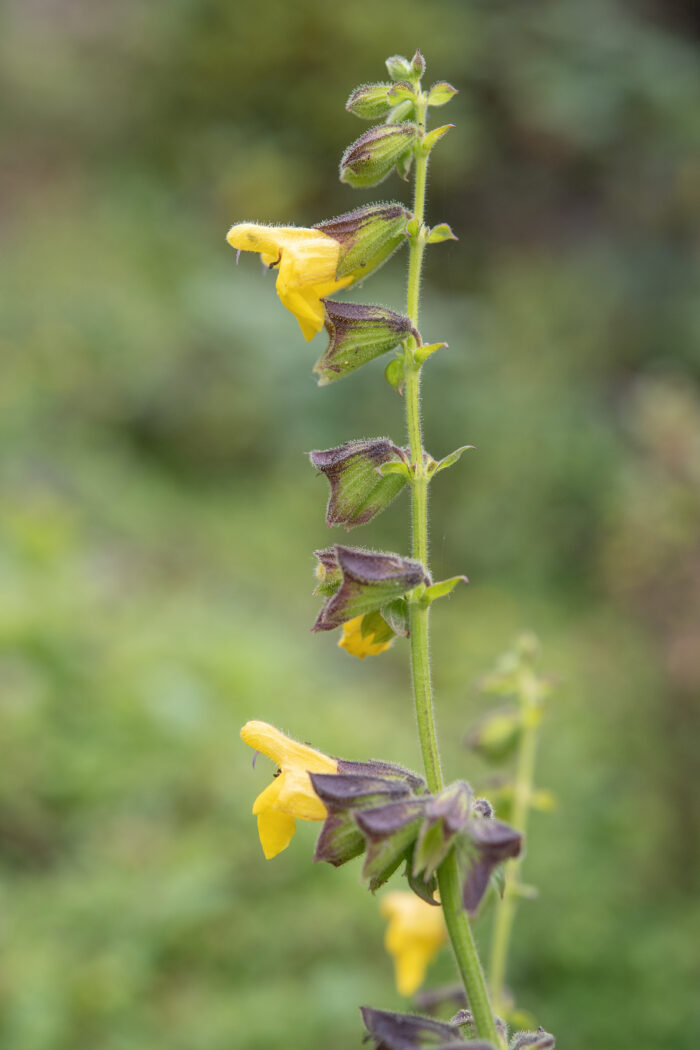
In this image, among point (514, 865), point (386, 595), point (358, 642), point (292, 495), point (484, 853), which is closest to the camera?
point (484, 853)

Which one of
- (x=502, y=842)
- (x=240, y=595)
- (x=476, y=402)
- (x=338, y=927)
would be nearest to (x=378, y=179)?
(x=502, y=842)

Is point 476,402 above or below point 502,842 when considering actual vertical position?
above

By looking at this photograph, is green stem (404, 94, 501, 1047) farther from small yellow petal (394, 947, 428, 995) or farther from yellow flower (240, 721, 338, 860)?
small yellow petal (394, 947, 428, 995)

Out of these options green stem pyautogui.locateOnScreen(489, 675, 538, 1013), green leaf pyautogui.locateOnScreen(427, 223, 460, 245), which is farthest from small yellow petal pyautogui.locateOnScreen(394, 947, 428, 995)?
green leaf pyautogui.locateOnScreen(427, 223, 460, 245)

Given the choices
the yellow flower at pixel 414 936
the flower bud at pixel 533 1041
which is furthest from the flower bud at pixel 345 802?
the yellow flower at pixel 414 936

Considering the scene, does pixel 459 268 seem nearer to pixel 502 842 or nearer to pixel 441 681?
pixel 441 681

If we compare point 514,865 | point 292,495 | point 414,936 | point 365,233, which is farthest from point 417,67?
point 292,495

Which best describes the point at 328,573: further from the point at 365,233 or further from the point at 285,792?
the point at 365,233
